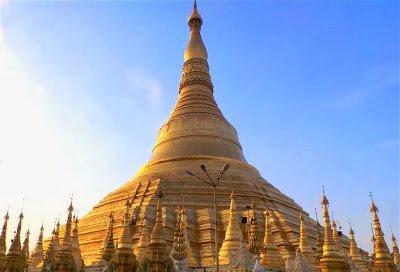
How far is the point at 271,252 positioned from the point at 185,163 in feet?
54.9

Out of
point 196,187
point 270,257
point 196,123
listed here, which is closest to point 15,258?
point 270,257

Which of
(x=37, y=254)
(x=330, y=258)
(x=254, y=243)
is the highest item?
(x=37, y=254)

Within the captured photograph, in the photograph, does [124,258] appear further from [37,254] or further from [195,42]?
[195,42]

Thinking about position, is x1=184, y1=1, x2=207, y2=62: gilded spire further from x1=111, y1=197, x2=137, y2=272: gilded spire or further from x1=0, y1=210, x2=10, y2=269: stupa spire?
x1=111, y1=197, x2=137, y2=272: gilded spire

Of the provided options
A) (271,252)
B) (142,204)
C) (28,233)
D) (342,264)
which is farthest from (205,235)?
(342,264)

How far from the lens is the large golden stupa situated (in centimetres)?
2650

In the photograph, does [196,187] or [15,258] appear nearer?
[15,258]

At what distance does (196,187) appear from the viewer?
3123 centimetres

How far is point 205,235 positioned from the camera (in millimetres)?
26469

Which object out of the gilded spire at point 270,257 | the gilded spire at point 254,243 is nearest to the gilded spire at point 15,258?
the gilded spire at point 254,243

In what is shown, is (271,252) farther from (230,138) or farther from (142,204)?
Result: (230,138)

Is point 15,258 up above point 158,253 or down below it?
above

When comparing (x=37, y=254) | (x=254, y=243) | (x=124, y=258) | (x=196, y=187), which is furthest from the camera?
(x=196, y=187)

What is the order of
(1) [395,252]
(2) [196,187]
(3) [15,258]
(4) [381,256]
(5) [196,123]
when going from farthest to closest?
(5) [196,123] < (2) [196,187] < (1) [395,252] < (3) [15,258] < (4) [381,256]
